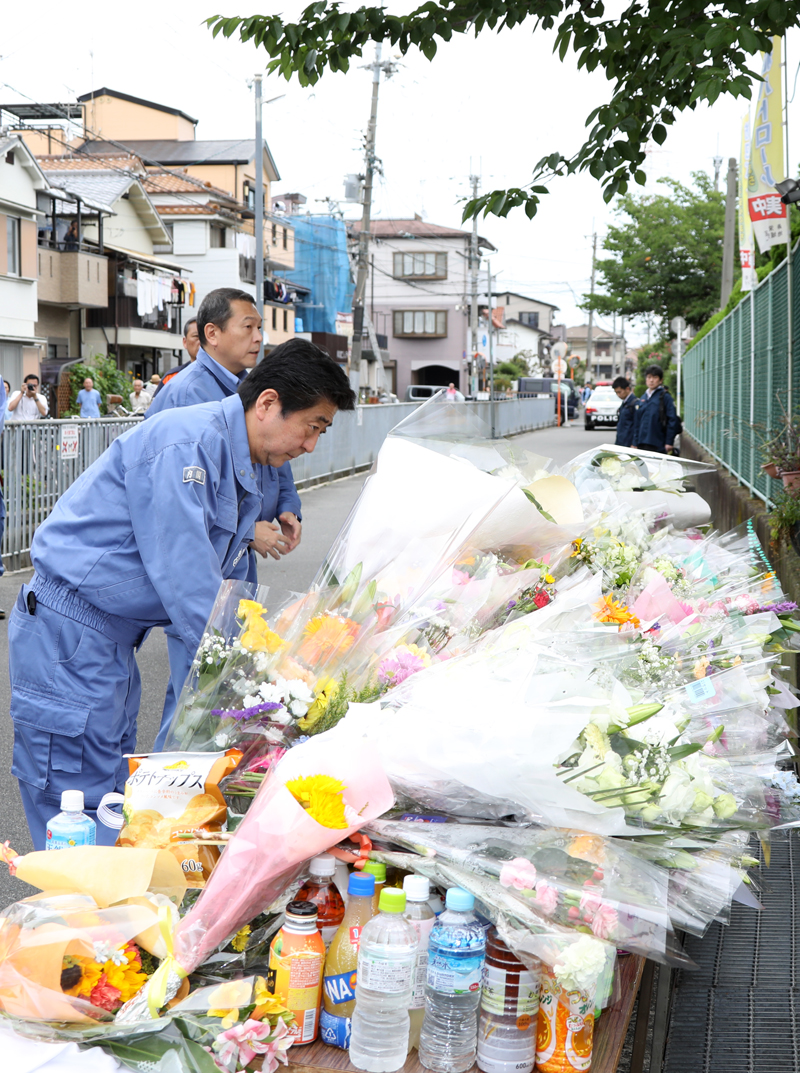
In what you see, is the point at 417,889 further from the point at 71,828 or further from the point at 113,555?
the point at 113,555

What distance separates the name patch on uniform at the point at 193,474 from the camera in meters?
2.64

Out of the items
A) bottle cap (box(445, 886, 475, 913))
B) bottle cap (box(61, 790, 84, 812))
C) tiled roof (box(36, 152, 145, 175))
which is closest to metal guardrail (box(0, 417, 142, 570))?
bottle cap (box(61, 790, 84, 812))

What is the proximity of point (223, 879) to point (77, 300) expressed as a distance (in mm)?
36684

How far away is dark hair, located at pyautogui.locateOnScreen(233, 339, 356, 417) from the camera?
9.09 feet

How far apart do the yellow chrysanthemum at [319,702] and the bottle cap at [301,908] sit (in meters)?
0.42

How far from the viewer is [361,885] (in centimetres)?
176

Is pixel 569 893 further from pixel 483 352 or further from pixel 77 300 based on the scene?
pixel 483 352

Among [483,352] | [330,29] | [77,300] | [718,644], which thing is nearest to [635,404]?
[330,29]

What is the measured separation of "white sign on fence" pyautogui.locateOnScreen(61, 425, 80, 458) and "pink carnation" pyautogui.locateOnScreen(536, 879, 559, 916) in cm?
952

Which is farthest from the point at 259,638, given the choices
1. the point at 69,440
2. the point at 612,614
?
the point at 69,440

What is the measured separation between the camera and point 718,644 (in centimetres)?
288

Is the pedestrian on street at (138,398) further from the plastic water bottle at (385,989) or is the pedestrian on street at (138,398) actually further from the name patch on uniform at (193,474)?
the plastic water bottle at (385,989)

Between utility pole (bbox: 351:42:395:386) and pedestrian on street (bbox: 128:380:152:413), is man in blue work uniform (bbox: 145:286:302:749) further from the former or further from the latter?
utility pole (bbox: 351:42:395:386)

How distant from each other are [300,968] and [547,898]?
1.38ft
